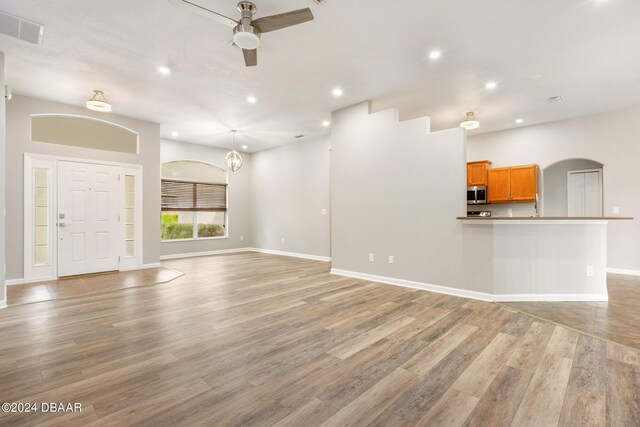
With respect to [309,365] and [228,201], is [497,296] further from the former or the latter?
[228,201]

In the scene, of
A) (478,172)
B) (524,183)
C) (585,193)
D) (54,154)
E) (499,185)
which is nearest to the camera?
(54,154)

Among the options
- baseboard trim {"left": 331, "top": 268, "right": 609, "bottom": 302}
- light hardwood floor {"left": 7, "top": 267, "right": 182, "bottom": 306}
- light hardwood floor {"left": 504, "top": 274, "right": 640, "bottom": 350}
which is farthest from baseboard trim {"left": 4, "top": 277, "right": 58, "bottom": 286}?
light hardwood floor {"left": 504, "top": 274, "right": 640, "bottom": 350}

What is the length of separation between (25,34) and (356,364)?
195 inches

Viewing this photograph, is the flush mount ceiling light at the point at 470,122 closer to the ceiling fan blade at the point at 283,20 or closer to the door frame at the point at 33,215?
the ceiling fan blade at the point at 283,20

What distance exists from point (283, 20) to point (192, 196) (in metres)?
6.91

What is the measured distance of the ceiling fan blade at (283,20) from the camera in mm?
2555

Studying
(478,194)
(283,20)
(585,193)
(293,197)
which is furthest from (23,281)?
(585,193)

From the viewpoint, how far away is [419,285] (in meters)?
4.72

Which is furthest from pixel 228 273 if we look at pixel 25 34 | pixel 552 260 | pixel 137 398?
pixel 552 260

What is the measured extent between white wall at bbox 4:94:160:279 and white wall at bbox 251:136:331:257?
129 inches

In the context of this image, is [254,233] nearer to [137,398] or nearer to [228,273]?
[228,273]

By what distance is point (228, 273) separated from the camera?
19.5 feet

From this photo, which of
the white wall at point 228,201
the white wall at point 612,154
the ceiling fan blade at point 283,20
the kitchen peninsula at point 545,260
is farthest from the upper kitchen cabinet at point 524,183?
the white wall at point 228,201

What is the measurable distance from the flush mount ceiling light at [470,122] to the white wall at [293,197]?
3243 mm
